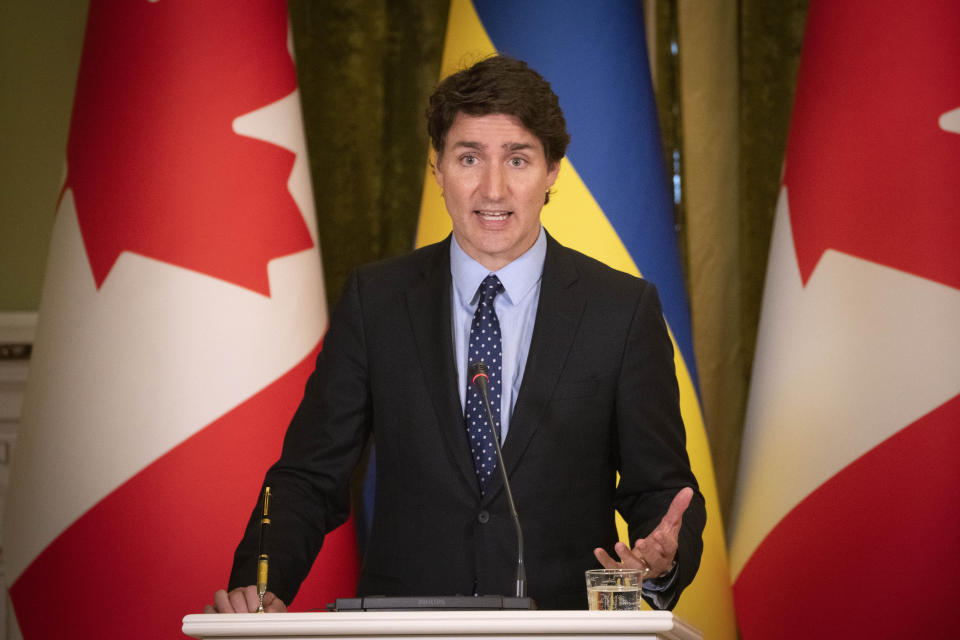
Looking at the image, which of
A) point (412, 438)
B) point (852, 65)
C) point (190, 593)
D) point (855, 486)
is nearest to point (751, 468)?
point (855, 486)

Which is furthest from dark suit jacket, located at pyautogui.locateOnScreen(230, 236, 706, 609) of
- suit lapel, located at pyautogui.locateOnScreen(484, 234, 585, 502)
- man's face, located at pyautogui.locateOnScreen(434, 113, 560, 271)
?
man's face, located at pyautogui.locateOnScreen(434, 113, 560, 271)

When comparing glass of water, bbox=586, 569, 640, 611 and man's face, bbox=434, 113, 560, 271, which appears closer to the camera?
glass of water, bbox=586, 569, 640, 611

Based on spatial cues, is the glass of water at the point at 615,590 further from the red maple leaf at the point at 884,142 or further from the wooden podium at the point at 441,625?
the red maple leaf at the point at 884,142

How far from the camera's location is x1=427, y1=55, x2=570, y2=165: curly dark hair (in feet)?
6.56

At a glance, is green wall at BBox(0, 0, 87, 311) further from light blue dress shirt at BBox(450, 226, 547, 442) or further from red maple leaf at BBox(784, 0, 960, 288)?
red maple leaf at BBox(784, 0, 960, 288)

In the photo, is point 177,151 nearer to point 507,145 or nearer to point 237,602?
point 507,145

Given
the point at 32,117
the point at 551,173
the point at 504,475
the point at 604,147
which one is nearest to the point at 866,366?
the point at 604,147

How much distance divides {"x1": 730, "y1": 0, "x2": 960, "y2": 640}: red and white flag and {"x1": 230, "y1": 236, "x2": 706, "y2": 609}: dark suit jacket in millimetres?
847

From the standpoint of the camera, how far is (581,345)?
6.39ft

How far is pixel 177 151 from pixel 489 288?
3.66ft

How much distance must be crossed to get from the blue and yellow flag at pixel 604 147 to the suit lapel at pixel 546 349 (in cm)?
85

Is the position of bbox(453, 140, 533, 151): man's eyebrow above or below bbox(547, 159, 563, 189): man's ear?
above

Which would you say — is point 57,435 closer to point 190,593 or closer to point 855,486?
point 190,593

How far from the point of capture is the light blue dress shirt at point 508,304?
6.43 feet
